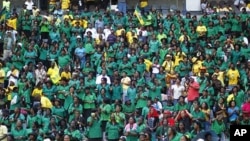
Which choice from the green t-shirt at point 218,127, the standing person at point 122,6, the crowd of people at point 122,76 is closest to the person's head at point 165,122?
the crowd of people at point 122,76

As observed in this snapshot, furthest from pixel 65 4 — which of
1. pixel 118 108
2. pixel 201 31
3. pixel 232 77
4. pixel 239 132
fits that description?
pixel 239 132

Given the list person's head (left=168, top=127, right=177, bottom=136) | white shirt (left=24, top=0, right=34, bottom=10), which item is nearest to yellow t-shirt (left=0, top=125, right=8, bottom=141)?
person's head (left=168, top=127, right=177, bottom=136)

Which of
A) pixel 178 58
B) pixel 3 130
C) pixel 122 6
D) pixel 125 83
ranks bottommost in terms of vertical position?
pixel 3 130

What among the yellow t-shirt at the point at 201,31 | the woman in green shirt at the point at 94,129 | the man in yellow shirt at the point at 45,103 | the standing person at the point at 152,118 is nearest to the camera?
the woman in green shirt at the point at 94,129

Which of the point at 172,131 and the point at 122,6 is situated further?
the point at 122,6

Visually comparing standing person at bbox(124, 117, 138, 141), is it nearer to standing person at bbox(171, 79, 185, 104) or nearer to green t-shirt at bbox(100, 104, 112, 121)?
green t-shirt at bbox(100, 104, 112, 121)

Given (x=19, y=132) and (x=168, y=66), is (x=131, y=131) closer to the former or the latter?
(x=19, y=132)

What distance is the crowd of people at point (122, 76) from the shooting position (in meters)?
17.9

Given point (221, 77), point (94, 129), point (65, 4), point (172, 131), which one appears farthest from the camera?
point (65, 4)

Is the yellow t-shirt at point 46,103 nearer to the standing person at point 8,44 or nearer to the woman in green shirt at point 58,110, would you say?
the woman in green shirt at point 58,110

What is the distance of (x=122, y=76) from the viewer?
2077cm

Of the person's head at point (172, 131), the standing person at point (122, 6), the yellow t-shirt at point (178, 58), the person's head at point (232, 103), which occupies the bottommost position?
the person's head at point (172, 131)

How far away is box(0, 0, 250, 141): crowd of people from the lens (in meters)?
17.9

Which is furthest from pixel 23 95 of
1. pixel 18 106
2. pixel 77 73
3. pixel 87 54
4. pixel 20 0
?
pixel 20 0
